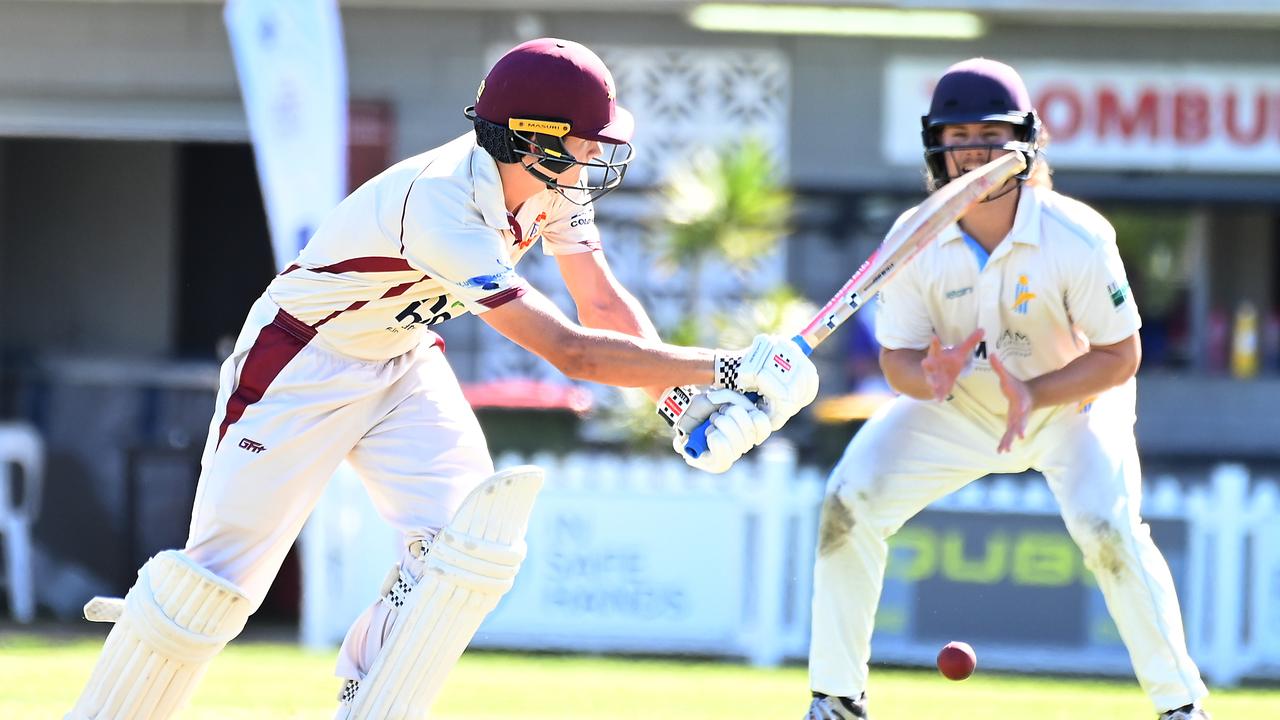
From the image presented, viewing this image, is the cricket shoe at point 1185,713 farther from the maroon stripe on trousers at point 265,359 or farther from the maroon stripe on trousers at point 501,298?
the maroon stripe on trousers at point 265,359

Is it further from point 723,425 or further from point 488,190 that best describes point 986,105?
point 488,190

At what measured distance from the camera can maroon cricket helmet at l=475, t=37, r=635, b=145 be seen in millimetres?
3781

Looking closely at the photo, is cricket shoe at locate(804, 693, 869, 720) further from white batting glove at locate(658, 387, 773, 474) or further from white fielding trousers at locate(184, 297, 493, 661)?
white fielding trousers at locate(184, 297, 493, 661)

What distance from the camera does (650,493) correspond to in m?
8.23

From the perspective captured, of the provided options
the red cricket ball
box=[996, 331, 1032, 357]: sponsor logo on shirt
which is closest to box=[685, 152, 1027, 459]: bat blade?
box=[996, 331, 1032, 357]: sponsor logo on shirt

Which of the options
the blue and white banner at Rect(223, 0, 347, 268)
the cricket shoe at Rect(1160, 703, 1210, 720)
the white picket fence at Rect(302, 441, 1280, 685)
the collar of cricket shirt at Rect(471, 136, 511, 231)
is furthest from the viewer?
the blue and white banner at Rect(223, 0, 347, 268)

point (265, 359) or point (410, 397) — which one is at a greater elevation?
point (265, 359)

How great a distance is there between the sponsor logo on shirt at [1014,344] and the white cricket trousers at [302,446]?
4.70 ft

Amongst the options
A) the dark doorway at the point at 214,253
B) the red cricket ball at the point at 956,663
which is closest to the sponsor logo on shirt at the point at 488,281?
→ the red cricket ball at the point at 956,663

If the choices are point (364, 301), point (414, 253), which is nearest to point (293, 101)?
point (364, 301)

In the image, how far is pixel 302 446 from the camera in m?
3.98

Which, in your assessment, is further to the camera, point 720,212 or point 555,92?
point 720,212

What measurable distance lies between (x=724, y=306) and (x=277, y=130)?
3.46 m

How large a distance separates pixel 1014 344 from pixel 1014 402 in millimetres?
307
